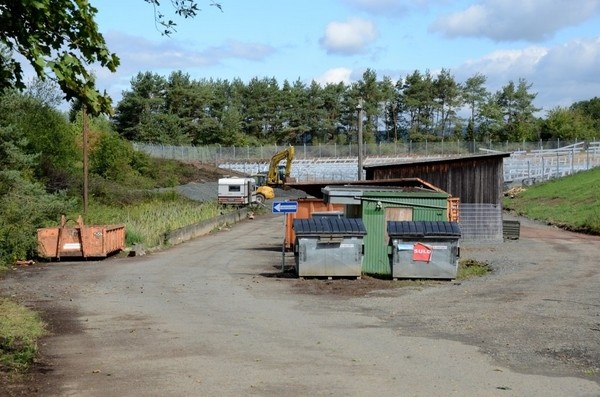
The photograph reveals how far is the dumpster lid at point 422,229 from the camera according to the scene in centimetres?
2070

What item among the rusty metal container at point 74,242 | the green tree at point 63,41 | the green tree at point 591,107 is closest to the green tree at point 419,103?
the green tree at point 591,107

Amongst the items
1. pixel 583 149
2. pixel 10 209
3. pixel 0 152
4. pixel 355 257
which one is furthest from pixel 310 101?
pixel 355 257

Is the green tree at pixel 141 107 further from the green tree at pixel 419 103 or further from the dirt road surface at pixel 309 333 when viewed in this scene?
the dirt road surface at pixel 309 333

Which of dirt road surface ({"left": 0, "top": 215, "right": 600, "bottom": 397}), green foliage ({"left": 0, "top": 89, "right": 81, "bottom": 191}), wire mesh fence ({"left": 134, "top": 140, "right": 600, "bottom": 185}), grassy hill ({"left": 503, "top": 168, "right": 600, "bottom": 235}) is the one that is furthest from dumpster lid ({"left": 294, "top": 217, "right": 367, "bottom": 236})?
wire mesh fence ({"left": 134, "top": 140, "right": 600, "bottom": 185})

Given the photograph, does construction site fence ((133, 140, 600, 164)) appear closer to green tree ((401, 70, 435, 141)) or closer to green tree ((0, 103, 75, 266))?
green tree ((401, 70, 435, 141))

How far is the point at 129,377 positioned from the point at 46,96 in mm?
49522

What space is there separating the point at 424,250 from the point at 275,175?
128 ft

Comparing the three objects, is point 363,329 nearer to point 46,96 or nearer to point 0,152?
point 0,152

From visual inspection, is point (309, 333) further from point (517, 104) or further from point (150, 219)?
point (517, 104)

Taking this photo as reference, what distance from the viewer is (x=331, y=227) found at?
68.2ft

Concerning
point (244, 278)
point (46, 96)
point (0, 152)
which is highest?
point (46, 96)

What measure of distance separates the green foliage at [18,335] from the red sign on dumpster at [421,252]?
31.0 feet

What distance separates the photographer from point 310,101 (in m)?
Result: 123

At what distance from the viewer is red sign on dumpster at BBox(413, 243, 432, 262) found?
818 inches
